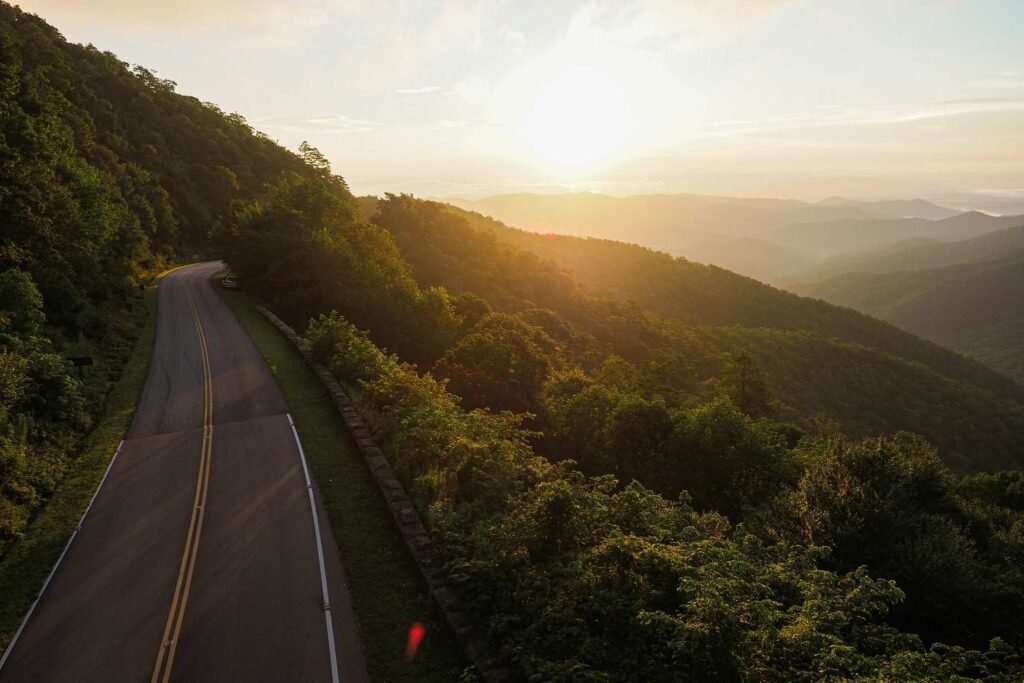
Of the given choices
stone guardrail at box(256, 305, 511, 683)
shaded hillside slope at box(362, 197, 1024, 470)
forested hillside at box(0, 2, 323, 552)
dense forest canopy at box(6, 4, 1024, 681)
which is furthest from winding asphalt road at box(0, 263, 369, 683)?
shaded hillside slope at box(362, 197, 1024, 470)

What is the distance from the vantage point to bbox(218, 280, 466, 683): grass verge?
9.56m

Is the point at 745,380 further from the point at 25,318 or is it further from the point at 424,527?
the point at 25,318

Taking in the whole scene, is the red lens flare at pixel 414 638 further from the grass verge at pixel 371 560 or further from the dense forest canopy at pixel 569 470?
the dense forest canopy at pixel 569 470

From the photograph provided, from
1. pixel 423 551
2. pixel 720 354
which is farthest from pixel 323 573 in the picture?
pixel 720 354

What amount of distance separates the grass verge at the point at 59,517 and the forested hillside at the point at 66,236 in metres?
0.42

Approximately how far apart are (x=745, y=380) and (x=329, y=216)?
124 feet

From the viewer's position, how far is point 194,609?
423 inches

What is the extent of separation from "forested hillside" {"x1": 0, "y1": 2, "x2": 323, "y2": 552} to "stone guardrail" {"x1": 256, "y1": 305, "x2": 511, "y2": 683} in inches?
340

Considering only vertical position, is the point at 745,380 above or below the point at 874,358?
above

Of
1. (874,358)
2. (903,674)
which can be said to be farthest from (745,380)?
(874,358)

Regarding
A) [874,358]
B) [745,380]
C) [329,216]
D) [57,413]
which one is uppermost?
[329,216]

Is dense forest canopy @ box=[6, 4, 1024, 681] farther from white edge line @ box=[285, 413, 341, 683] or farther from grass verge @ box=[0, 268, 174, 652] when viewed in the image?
white edge line @ box=[285, 413, 341, 683]

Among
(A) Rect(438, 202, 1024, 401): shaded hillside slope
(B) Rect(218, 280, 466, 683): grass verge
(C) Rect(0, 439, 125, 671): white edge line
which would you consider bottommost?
(A) Rect(438, 202, 1024, 401): shaded hillside slope

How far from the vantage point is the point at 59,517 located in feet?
45.5
